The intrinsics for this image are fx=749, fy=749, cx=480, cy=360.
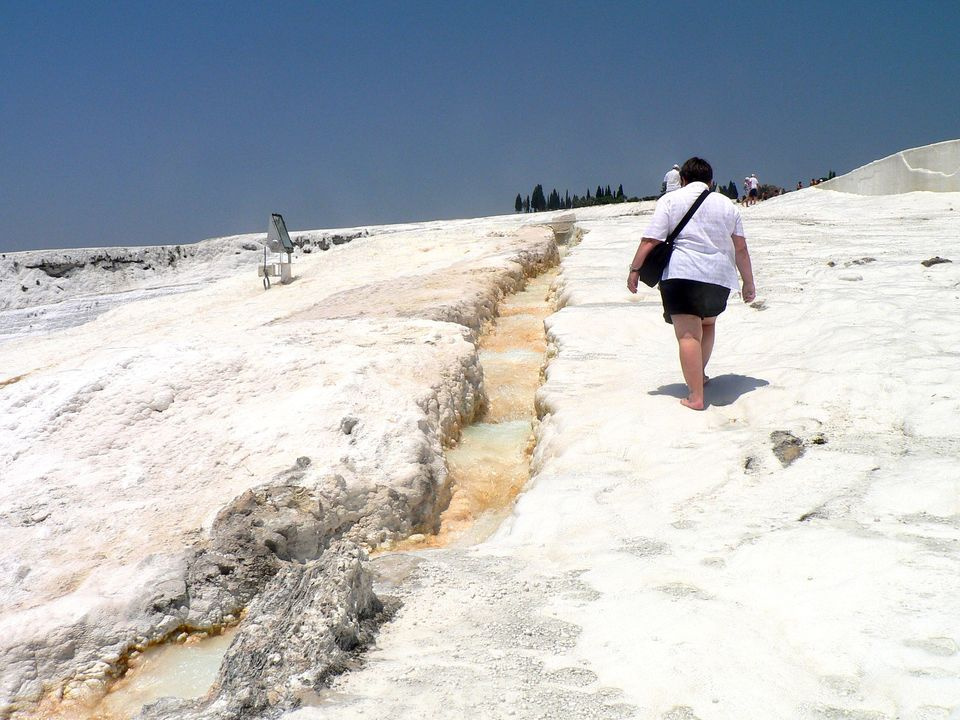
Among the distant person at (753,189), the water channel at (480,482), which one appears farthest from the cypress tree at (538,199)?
the water channel at (480,482)

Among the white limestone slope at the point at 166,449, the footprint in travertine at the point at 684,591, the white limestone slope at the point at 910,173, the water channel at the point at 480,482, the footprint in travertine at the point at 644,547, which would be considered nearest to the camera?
the footprint in travertine at the point at 684,591

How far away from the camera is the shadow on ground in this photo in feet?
13.4

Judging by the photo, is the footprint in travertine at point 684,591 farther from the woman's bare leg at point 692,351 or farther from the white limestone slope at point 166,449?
the woman's bare leg at point 692,351

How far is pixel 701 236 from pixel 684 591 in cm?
222

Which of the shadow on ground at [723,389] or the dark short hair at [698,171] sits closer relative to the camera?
the dark short hair at [698,171]

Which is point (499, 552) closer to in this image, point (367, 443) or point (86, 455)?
point (367, 443)

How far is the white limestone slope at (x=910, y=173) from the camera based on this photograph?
16781mm

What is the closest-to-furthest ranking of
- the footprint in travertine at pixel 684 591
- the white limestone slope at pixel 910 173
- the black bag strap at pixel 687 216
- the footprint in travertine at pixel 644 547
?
1. the footprint in travertine at pixel 684 591
2. the footprint in travertine at pixel 644 547
3. the black bag strap at pixel 687 216
4. the white limestone slope at pixel 910 173

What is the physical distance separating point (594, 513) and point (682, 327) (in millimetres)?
1375

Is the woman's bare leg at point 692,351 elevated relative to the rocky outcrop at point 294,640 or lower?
elevated

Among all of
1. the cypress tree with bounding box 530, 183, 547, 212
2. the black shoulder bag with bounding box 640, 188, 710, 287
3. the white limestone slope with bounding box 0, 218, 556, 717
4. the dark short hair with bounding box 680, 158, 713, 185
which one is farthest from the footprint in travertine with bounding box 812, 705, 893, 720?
the cypress tree with bounding box 530, 183, 547, 212

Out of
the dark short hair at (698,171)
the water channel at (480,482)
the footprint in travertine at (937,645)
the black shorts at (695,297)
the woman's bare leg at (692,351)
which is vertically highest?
the dark short hair at (698,171)

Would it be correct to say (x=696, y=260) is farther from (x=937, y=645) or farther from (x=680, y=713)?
(x=680, y=713)

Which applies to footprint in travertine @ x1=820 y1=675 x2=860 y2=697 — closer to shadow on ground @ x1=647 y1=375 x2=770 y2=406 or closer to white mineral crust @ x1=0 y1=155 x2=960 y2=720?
white mineral crust @ x1=0 y1=155 x2=960 y2=720
